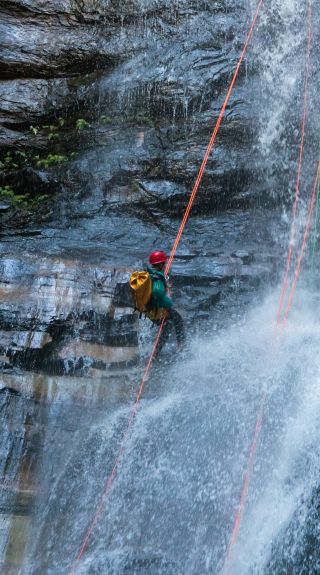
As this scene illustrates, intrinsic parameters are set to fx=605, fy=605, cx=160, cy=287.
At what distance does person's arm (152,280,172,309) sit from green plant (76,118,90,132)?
5109 mm

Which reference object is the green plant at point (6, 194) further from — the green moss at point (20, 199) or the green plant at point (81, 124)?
the green plant at point (81, 124)

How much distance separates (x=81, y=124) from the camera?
11.4 metres

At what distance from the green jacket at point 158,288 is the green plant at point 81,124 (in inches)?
194

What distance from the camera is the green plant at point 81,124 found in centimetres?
1141

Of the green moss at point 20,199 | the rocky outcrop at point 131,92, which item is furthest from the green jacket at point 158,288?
the green moss at point 20,199

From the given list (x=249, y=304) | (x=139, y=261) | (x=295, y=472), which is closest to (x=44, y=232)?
(x=139, y=261)

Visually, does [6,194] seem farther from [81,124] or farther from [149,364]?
[149,364]

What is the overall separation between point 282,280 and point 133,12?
6.26 m

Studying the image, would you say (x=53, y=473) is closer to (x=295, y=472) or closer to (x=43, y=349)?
(x=43, y=349)

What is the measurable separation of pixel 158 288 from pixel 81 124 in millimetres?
5183

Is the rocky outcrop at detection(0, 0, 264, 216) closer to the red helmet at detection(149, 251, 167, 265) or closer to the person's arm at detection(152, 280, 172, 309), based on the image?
the red helmet at detection(149, 251, 167, 265)

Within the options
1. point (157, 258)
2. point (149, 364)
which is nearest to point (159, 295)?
point (157, 258)

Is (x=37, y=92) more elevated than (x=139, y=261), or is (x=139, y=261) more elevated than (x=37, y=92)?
(x=37, y=92)

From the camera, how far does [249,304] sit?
9.42 m
